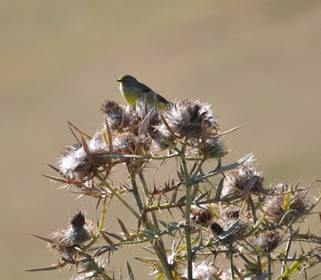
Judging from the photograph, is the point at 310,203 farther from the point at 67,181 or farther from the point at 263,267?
the point at 67,181

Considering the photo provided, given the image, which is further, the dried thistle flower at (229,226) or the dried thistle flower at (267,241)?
the dried thistle flower at (267,241)

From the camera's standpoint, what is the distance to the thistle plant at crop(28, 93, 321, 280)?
2975 millimetres

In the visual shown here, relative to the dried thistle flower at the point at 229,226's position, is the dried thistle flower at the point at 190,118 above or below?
above

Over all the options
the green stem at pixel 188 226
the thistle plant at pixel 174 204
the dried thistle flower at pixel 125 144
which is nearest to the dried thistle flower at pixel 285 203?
the thistle plant at pixel 174 204

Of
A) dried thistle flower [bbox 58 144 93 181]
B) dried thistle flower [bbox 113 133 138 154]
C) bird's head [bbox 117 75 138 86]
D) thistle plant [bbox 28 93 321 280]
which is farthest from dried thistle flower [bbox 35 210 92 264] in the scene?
bird's head [bbox 117 75 138 86]

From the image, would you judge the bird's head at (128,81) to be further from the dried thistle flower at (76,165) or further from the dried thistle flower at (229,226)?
the dried thistle flower at (76,165)

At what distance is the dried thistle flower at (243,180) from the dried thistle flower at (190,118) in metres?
0.25

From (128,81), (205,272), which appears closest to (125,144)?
(205,272)

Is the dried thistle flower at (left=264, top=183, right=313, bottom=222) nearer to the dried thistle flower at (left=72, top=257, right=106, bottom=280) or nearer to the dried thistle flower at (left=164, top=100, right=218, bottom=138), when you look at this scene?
the dried thistle flower at (left=164, top=100, right=218, bottom=138)

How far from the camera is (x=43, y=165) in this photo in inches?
707

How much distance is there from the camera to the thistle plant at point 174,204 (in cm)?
297

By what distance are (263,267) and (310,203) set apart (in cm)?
32

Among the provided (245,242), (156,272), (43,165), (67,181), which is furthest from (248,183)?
(43,165)

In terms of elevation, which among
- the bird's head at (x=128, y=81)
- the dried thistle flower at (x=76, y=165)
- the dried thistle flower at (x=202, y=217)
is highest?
the bird's head at (x=128, y=81)
